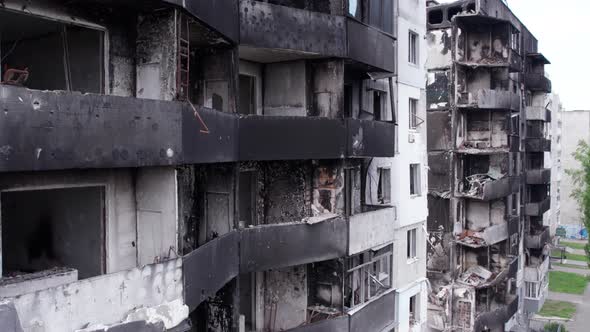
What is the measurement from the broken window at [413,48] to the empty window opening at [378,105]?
2937 mm

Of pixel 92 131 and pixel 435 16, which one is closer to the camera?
pixel 92 131

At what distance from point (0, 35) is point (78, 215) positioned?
3.80 m

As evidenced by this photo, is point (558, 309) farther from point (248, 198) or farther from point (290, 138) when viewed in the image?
point (290, 138)

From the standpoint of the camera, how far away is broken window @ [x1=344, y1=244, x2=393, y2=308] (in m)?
17.0

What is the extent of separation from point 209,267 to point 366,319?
7.40 metres

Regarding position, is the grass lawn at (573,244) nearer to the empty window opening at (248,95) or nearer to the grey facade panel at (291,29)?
the grey facade panel at (291,29)

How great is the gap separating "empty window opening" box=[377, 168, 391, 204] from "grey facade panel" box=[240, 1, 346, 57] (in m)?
6.32

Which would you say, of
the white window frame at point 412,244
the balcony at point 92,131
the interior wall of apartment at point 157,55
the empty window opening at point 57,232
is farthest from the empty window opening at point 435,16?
the empty window opening at point 57,232

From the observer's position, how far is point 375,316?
17.3 meters

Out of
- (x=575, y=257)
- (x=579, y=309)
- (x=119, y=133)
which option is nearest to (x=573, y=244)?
(x=575, y=257)

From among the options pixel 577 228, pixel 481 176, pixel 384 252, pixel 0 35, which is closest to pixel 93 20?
pixel 0 35

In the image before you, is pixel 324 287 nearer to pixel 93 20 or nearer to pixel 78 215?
pixel 78 215

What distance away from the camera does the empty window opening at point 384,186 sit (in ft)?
65.3

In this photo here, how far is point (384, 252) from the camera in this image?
1931cm
